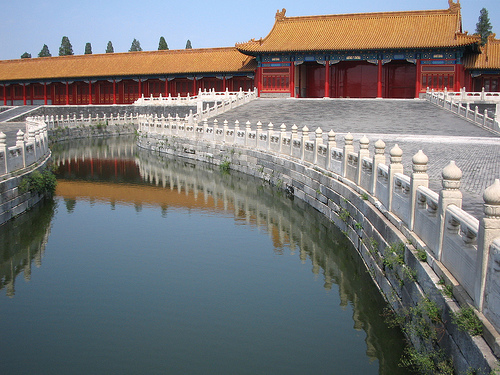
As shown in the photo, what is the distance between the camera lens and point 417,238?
7492mm

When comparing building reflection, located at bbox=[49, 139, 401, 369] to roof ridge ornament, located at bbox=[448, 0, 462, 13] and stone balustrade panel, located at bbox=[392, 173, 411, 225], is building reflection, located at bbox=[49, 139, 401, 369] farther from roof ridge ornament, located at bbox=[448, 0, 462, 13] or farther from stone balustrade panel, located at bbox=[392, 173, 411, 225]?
roof ridge ornament, located at bbox=[448, 0, 462, 13]

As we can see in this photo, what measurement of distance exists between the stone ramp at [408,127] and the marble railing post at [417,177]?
3.34 ft

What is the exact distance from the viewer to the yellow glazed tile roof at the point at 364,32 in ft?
116

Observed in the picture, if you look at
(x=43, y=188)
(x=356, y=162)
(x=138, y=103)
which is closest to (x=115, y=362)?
(x=356, y=162)

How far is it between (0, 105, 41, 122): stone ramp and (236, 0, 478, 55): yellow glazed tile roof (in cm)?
1768

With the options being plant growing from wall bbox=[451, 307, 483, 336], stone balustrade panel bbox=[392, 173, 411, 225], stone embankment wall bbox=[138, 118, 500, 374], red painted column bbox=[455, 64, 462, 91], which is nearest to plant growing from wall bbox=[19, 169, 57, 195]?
stone embankment wall bbox=[138, 118, 500, 374]

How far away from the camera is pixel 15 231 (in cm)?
1309

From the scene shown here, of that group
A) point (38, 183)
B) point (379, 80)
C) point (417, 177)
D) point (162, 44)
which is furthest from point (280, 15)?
point (417, 177)

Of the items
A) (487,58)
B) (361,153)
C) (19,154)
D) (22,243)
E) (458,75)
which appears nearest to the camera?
(361,153)

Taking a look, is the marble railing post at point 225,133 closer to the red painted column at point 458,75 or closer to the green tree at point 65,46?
the red painted column at point 458,75

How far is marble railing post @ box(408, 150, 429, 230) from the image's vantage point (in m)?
7.54

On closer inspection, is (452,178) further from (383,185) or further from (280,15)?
(280,15)

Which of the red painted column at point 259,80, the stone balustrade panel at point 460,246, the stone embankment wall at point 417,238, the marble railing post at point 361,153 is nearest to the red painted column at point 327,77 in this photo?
the red painted column at point 259,80

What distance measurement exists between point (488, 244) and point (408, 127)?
68.7 ft
